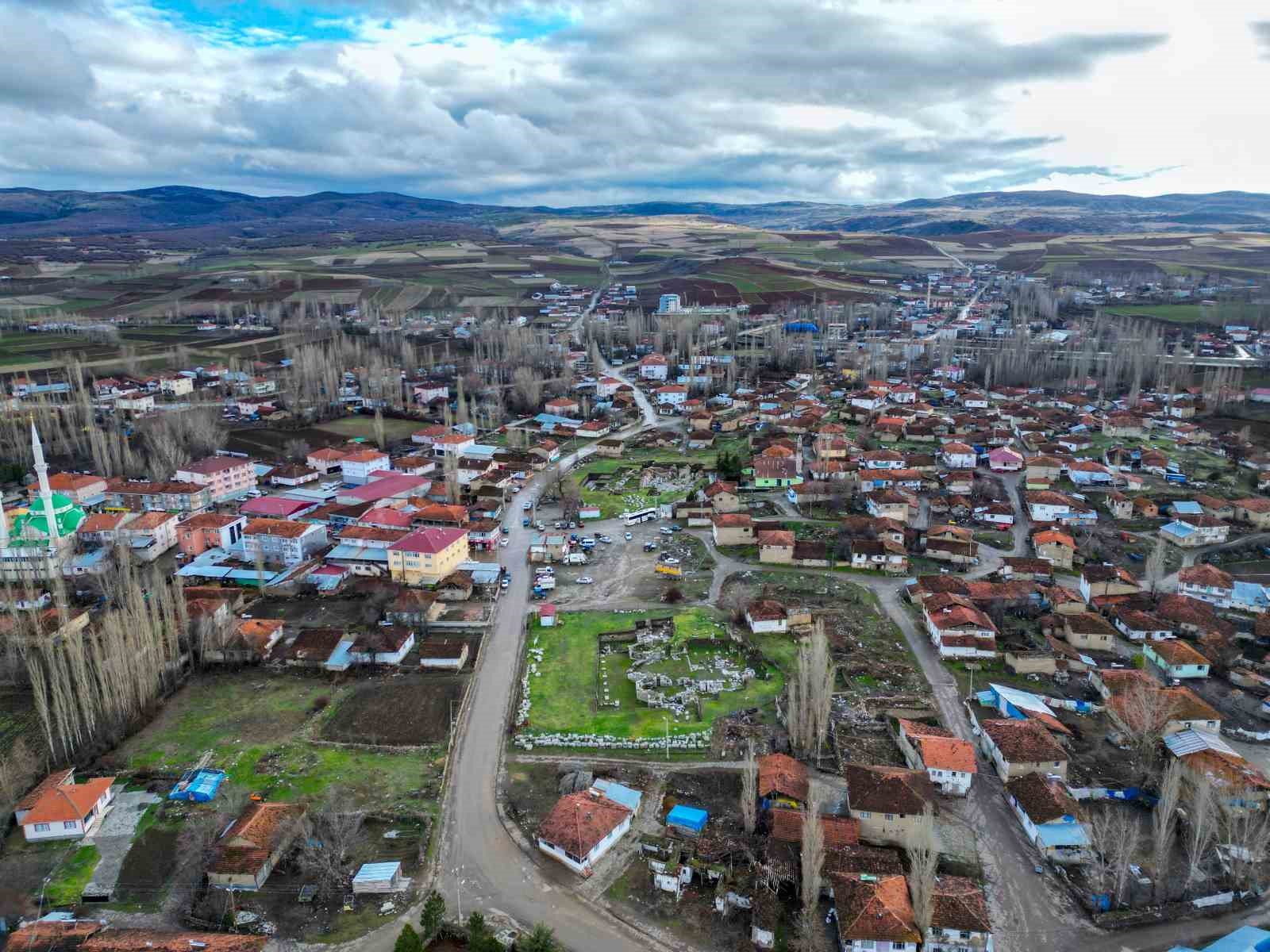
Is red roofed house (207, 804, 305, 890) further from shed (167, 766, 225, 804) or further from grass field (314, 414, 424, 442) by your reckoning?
grass field (314, 414, 424, 442)

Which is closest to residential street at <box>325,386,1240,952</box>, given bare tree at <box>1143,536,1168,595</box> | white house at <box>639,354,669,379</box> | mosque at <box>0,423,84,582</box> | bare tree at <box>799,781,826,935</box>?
bare tree at <box>799,781,826,935</box>

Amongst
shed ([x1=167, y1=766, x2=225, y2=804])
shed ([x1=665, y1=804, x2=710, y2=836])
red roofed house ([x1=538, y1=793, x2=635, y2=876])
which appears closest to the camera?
red roofed house ([x1=538, y1=793, x2=635, y2=876])

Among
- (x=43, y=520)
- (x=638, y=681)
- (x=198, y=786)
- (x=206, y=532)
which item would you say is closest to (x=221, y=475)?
(x=206, y=532)

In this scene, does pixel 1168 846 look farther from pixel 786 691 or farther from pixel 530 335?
pixel 530 335

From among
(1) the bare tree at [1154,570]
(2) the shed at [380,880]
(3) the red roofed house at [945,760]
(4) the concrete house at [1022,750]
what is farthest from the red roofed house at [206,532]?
(1) the bare tree at [1154,570]

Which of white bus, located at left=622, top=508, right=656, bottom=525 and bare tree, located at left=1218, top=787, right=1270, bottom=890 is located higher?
bare tree, located at left=1218, top=787, right=1270, bottom=890
